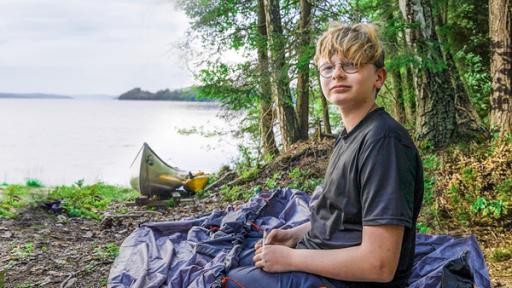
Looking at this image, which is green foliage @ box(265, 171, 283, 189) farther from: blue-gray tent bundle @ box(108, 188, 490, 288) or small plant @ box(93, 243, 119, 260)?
blue-gray tent bundle @ box(108, 188, 490, 288)

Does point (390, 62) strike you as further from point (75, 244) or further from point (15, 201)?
point (15, 201)

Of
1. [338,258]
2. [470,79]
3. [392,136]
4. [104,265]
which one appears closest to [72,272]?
[104,265]

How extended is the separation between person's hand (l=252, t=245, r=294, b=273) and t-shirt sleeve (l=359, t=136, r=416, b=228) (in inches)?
14.7

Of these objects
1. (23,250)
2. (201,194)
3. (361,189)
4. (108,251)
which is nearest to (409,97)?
(201,194)

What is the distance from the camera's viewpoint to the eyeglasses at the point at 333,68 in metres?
1.89

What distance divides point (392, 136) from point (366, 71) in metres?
0.29

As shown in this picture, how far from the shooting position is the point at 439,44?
6.26 meters

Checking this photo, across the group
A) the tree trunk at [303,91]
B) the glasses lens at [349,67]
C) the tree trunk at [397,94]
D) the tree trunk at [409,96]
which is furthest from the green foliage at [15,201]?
the tree trunk at [397,94]

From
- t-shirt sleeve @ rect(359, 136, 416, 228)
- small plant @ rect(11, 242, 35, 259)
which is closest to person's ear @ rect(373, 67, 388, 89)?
t-shirt sleeve @ rect(359, 136, 416, 228)

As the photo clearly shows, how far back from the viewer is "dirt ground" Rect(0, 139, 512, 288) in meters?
3.95

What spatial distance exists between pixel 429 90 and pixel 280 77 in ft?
7.23

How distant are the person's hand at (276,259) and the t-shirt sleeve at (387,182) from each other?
0.37 meters

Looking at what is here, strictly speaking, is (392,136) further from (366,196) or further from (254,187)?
(254,187)

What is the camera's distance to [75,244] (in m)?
4.99
